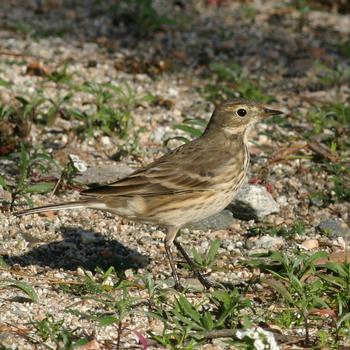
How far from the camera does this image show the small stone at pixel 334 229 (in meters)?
7.13

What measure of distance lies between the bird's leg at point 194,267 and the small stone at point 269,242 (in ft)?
2.09

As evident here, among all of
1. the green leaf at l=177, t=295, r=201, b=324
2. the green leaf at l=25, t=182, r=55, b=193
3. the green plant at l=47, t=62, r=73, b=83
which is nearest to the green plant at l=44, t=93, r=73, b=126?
the green plant at l=47, t=62, r=73, b=83

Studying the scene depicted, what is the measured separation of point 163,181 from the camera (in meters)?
6.41

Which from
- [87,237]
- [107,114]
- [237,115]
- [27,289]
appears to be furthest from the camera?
[107,114]

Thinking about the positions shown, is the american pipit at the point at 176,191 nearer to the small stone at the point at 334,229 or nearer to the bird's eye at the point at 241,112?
the bird's eye at the point at 241,112

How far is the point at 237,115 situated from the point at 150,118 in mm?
2210

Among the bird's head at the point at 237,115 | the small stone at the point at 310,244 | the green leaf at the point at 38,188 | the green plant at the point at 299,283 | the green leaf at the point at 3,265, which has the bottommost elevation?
the small stone at the point at 310,244

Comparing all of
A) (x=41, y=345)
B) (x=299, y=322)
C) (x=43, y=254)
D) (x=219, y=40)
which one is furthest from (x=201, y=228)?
(x=219, y=40)

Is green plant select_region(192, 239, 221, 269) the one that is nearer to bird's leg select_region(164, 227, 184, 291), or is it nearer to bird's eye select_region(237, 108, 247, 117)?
bird's leg select_region(164, 227, 184, 291)

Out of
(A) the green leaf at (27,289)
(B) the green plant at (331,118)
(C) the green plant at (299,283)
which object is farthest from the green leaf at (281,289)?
(B) the green plant at (331,118)

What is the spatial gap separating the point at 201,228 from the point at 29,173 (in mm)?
1551

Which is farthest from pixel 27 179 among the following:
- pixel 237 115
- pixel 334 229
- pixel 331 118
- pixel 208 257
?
pixel 331 118

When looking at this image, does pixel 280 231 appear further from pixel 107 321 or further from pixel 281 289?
pixel 107 321

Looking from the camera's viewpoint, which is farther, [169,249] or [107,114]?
[107,114]
